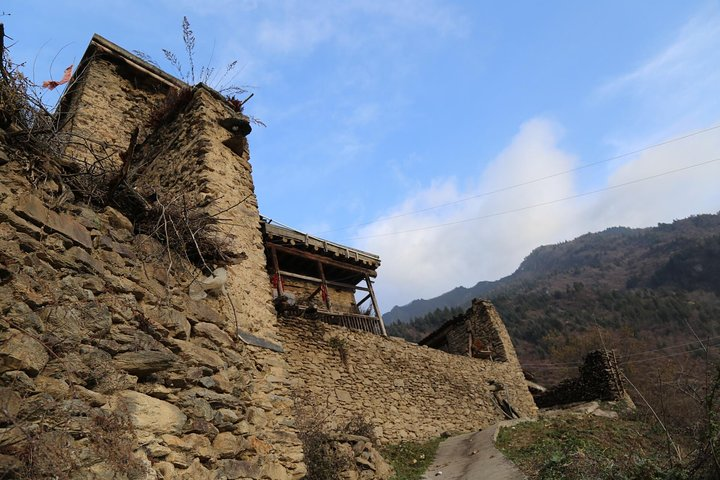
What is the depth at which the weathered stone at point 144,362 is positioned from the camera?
2547 millimetres

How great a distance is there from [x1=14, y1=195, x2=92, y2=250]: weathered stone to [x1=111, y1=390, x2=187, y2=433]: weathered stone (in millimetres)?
919

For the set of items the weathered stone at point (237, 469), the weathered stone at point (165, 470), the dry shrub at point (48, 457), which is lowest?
the weathered stone at point (237, 469)

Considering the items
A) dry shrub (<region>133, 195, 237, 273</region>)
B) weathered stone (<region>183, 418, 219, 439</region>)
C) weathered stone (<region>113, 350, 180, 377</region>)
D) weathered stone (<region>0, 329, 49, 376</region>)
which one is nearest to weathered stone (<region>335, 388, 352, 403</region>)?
dry shrub (<region>133, 195, 237, 273</region>)

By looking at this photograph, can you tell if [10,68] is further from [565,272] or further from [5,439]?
[565,272]

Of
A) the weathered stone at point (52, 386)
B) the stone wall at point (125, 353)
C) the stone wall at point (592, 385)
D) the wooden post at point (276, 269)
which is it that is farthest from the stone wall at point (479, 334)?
the weathered stone at point (52, 386)

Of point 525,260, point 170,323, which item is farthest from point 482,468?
point 525,260

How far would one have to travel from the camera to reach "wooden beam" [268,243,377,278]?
11.3m

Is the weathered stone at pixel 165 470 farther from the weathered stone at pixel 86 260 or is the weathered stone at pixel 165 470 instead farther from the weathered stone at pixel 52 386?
the weathered stone at pixel 86 260

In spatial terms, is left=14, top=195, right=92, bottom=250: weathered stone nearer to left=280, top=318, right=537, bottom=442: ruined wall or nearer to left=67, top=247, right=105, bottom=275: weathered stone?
left=67, top=247, right=105, bottom=275: weathered stone

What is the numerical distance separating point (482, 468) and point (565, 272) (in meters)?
78.3

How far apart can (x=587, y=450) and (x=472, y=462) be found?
183 cm

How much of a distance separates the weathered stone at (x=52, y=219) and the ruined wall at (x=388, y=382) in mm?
6319

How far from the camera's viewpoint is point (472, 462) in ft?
25.2

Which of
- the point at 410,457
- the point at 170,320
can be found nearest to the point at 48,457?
the point at 170,320
